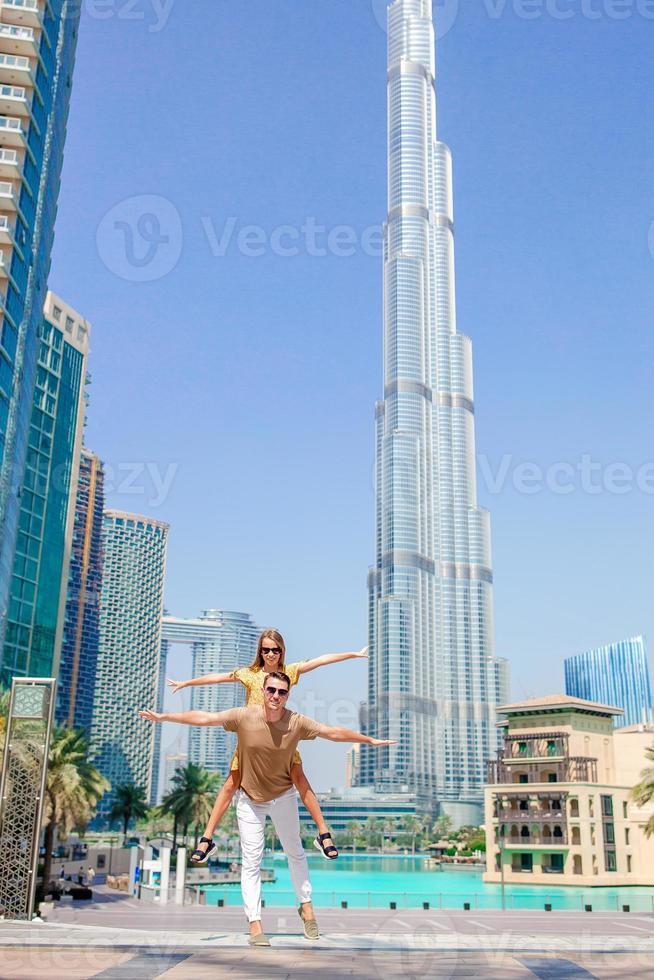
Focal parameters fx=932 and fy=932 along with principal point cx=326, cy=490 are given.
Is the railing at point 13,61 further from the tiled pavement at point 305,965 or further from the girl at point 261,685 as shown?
the tiled pavement at point 305,965

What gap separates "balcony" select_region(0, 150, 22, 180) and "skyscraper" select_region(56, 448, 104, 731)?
103614 mm

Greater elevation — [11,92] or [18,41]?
[18,41]

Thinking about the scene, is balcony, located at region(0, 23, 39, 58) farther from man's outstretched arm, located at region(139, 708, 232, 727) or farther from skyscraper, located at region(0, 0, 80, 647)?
man's outstretched arm, located at region(139, 708, 232, 727)

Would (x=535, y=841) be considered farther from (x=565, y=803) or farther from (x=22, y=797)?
(x=22, y=797)

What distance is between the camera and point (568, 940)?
36.5 feet

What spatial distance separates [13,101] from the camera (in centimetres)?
5797

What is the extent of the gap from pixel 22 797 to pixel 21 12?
175 feet

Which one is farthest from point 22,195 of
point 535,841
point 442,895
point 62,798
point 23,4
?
point 535,841

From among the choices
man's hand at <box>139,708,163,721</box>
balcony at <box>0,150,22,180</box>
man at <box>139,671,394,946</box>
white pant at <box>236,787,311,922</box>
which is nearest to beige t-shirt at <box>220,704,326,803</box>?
man at <box>139,671,394,946</box>

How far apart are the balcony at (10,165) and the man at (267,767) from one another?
180ft

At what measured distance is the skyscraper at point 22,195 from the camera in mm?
57938

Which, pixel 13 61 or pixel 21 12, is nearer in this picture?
pixel 13 61

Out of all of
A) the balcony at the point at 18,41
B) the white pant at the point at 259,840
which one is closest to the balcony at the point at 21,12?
the balcony at the point at 18,41

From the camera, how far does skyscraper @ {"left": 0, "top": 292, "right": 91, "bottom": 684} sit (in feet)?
301
